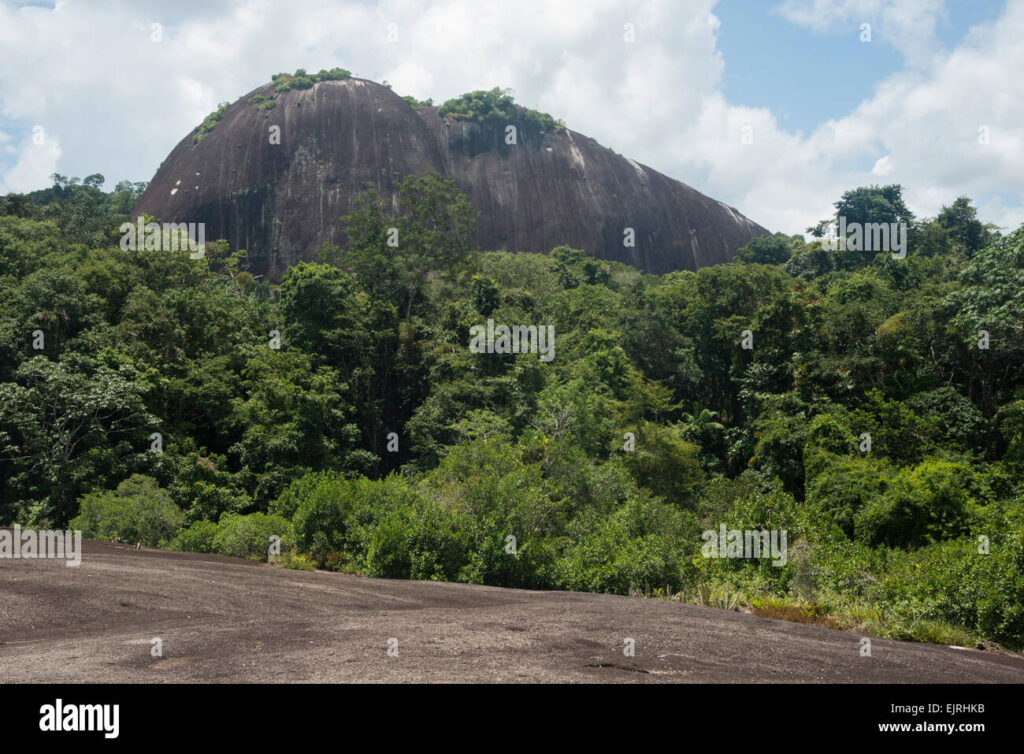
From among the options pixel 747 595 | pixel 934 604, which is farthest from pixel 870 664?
pixel 747 595

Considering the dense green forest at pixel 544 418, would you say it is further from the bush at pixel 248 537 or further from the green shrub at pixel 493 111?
the green shrub at pixel 493 111

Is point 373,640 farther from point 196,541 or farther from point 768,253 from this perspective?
point 768,253

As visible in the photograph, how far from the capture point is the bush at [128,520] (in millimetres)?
21406

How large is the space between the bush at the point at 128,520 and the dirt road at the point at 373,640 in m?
9.52

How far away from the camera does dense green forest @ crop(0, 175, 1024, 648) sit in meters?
18.4

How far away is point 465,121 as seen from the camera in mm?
71312

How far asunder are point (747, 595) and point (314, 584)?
9.19 metres

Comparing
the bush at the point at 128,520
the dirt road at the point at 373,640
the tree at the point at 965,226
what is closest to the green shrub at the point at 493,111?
the tree at the point at 965,226

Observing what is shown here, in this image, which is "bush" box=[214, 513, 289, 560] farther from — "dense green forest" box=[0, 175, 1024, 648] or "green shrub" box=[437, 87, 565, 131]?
"green shrub" box=[437, 87, 565, 131]

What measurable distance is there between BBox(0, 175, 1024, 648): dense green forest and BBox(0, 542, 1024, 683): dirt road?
182 inches

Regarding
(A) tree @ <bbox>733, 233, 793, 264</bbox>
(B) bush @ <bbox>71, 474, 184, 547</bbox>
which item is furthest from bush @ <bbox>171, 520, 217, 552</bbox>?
(A) tree @ <bbox>733, 233, 793, 264</bbox>
